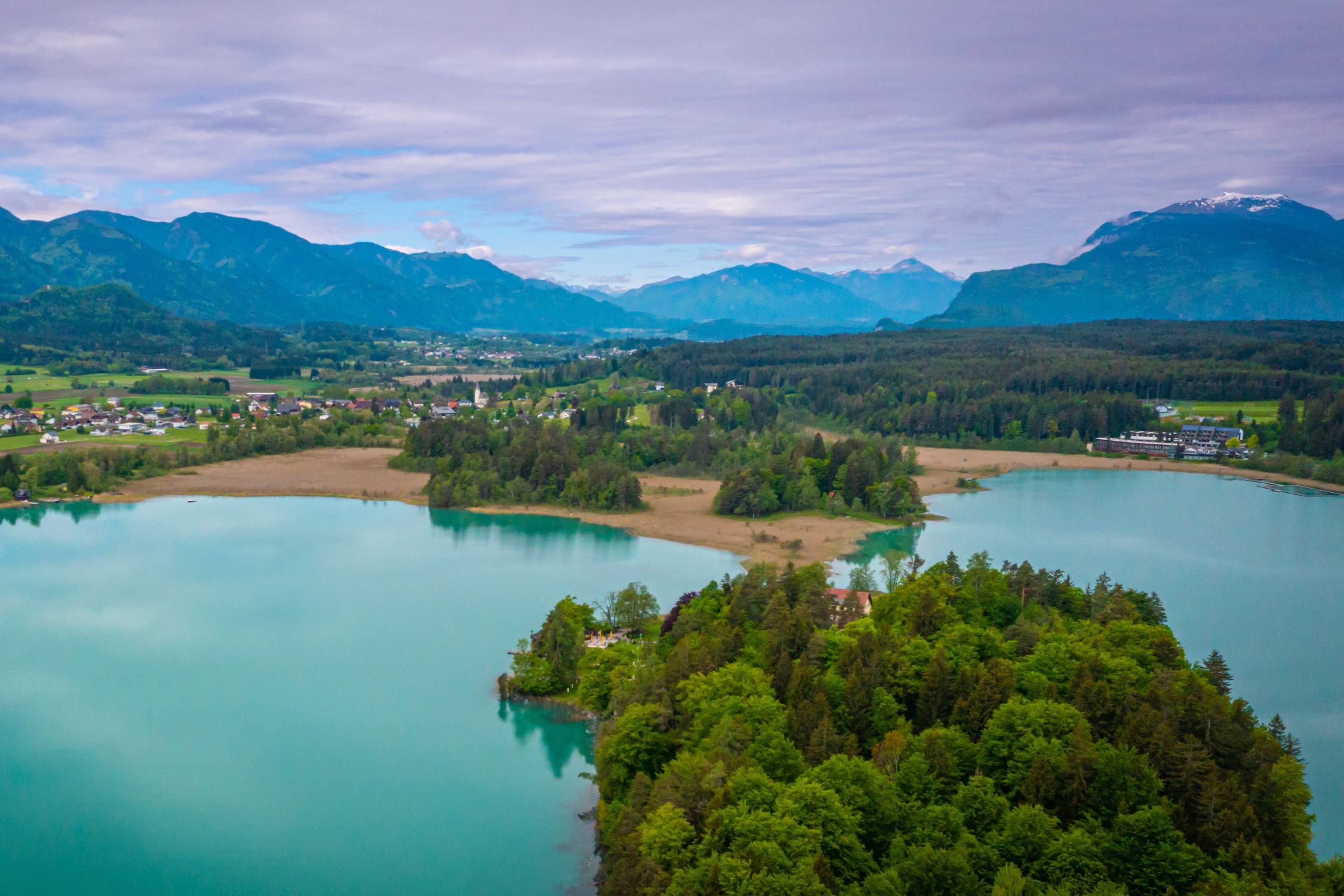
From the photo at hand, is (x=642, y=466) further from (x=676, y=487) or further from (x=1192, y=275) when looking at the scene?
(x=1192, y=275)

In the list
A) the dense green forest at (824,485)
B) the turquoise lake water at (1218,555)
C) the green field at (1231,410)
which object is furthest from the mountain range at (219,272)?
the turquoise lake water at (1218,555)

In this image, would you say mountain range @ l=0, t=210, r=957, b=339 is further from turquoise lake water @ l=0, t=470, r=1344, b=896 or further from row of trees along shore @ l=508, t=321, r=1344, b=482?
turquoise lake water @ l=0, t=470, r=1344, b=896

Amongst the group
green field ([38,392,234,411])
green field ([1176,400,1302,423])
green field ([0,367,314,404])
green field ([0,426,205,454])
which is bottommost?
green field ([0,426,205,454])

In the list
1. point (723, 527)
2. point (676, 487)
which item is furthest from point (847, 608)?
point (676, 487)

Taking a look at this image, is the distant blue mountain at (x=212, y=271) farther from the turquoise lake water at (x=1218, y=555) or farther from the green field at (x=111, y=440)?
the turquoise lake water at (x=1218, y=555)

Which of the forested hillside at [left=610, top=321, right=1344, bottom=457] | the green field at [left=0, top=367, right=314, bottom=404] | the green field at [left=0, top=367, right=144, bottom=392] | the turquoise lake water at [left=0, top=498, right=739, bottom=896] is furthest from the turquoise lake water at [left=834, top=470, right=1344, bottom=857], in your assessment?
the green field at [left=0, top=367, right=144, bottom=392]
